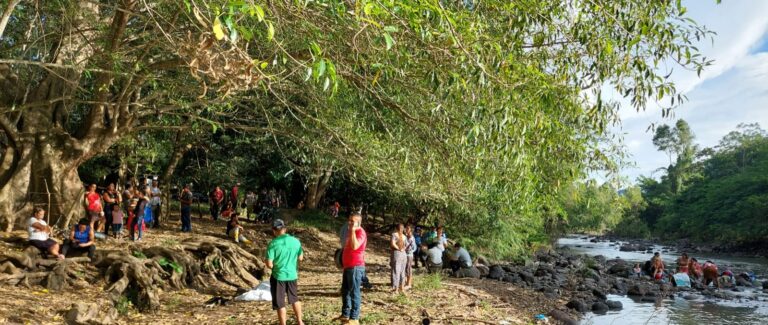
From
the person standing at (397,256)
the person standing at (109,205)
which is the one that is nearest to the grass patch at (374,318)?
the person standing at (397,256)

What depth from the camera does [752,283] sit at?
23000 millimetres

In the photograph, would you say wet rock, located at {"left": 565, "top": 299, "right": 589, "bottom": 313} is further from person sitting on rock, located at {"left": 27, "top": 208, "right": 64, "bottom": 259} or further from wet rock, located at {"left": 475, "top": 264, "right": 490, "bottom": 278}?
person sitting on rock, located at {"left": 27, "top": 208, "right": 64, "bottom": 259}

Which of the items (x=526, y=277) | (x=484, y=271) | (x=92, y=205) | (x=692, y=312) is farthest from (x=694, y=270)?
(x=92, y=205)

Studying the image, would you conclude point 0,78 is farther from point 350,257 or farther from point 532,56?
point 532,56

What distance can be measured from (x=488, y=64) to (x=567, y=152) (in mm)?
2613

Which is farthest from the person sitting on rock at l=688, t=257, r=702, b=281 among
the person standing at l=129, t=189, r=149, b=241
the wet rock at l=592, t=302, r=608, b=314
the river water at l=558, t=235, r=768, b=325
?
the person standing at l=129, t=189, r=149, b=241

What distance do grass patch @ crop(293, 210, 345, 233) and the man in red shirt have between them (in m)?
13.7

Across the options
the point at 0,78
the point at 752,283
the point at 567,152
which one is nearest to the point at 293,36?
the point at 567,152

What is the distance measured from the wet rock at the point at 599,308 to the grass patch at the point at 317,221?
10.5 meters

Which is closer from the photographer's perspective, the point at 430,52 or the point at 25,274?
the point at 430,52

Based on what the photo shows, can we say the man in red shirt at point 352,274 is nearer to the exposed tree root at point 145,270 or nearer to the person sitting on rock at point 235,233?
the exposed tree root at point 145,270

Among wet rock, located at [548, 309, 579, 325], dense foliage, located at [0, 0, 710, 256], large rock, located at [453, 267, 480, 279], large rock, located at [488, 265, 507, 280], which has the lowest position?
wet rock, located at [548, 309, 579, 325]

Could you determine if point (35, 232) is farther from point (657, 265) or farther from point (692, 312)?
point (657, 265)

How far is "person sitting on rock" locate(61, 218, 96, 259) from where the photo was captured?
34.1ft
